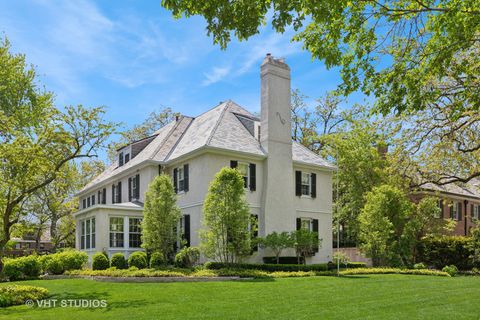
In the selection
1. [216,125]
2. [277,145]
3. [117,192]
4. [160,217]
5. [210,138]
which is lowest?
[160,217]

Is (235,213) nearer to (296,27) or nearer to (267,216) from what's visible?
(267,216)

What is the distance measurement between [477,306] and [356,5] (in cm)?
736

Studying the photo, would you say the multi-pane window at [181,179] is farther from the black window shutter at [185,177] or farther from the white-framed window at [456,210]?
the white-framed window at [456,210]

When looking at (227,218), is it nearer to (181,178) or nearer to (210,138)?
(210,138)

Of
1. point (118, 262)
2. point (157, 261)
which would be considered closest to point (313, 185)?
point (157, 261)

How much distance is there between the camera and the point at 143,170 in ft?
85.8

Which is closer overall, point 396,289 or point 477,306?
point 477,306

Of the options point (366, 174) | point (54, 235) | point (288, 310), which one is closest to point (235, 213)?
point (288, 310)

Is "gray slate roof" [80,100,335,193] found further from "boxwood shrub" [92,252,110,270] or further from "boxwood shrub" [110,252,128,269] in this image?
"boxwood shrub" [92,252,110,270]

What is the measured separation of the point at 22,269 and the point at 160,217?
6337 millimetres

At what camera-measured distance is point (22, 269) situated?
2092 centimetres

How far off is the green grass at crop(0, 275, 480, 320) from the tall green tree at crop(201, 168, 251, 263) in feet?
12.1

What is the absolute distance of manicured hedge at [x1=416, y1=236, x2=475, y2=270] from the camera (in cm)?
2557

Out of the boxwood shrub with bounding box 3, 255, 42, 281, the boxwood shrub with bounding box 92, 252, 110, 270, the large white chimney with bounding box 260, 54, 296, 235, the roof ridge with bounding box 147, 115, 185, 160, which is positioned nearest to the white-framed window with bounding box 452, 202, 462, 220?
the large white chimney with bounding box 260, 54, 296, 235
